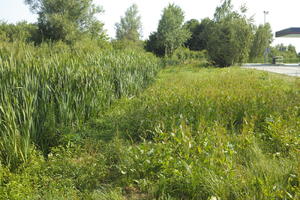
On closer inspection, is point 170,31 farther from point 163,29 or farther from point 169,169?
point 169,169

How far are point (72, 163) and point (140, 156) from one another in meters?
0.95

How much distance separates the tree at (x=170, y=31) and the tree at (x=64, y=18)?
9.04 metres

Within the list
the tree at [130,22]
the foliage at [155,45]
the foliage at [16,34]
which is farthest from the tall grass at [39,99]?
the tree at [130,22]

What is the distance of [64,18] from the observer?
928 inches

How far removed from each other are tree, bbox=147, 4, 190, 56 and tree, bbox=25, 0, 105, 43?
29.7 ft

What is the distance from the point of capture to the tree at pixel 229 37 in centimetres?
2138

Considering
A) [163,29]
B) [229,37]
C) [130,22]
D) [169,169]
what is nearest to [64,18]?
[163,29]

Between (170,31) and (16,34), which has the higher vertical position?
(170,31)

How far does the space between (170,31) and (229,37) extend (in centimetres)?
1054

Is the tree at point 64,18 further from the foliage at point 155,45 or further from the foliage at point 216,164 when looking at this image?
the foliage at point 216,164

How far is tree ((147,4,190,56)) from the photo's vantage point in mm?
30594

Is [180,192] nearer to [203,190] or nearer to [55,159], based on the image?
[203,190]

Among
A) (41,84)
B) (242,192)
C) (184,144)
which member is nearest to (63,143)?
(41,84)

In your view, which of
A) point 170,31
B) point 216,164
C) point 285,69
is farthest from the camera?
point 170,31
